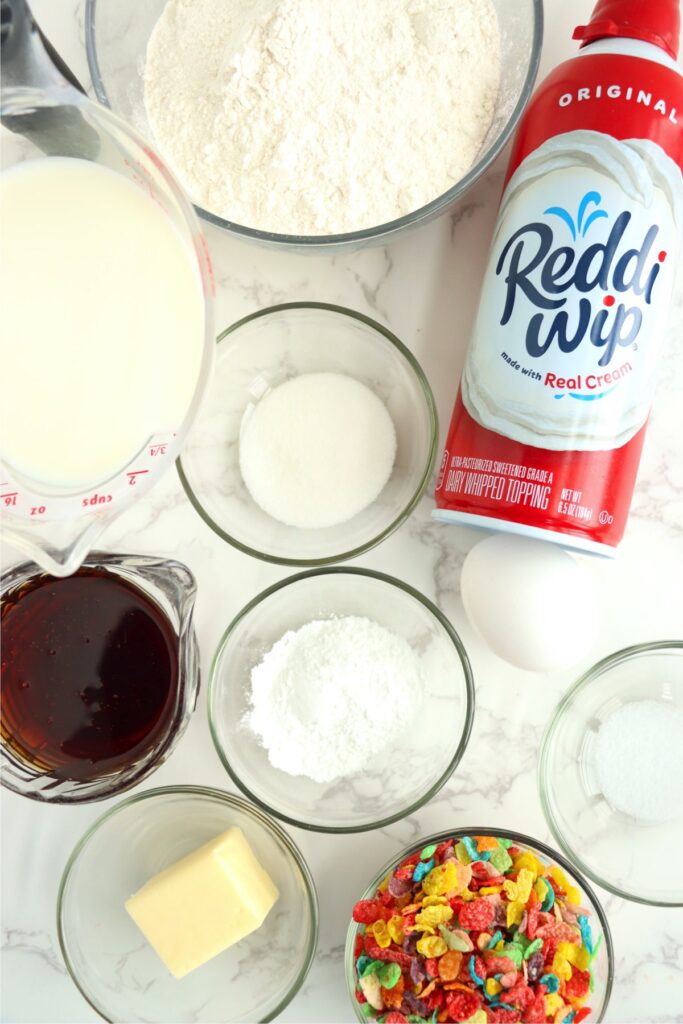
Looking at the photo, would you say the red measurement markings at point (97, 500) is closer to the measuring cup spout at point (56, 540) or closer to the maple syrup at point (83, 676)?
the measuring cup spout at point (56, 540)

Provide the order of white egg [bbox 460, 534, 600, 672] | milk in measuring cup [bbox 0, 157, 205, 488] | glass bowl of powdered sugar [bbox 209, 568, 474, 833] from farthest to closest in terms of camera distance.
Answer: glass bowl of powdered sugar [bbox 209, 568, 474, 833] < white egg [bbox 460, 534, 600, 672] < milk in measuring cup [bbox 0, 157, 205, 488]

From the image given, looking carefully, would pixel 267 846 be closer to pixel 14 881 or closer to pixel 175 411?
pixel 14 881

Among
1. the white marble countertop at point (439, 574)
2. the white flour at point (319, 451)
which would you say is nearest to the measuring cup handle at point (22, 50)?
the white marble countertop at point (439, 574)

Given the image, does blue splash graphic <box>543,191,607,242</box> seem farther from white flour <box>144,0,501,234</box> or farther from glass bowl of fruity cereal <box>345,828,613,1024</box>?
glass bowl of fruity cereal <box>345,828,613,1024</box>

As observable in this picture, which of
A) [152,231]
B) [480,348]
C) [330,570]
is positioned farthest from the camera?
[330,570]

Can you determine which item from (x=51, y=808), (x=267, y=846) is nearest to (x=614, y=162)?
(x=267, y=846)

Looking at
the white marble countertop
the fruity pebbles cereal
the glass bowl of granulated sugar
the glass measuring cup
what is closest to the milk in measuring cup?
the glass measuring cup
